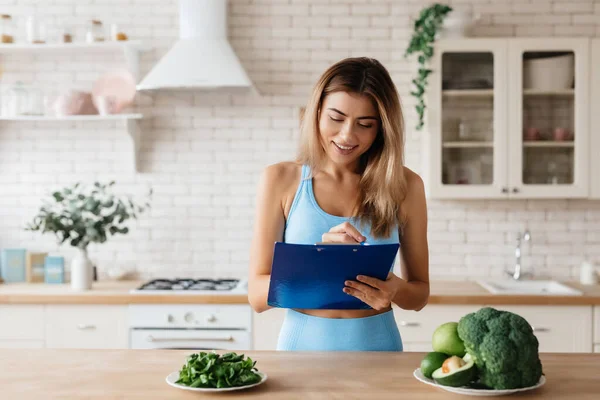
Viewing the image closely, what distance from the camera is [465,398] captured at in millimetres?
1570

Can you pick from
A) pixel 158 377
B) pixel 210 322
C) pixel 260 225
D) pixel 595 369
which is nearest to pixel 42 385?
pixel 158 377

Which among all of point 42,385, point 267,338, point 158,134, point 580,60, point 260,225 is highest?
point 580,60

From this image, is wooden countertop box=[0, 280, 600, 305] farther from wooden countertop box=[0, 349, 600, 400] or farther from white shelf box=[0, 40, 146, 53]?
wooden countertop box=[0, 349, 600, 400]

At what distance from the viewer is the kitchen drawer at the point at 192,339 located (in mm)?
3654

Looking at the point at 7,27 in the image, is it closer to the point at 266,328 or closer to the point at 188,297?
the point at 188,297

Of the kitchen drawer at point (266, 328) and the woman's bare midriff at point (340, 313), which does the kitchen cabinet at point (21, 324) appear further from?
the woman's bare midriff at point (340, 313)

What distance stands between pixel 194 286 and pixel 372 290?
7.14 ft

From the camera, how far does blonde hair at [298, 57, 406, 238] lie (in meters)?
2.08

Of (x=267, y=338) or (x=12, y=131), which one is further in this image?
(x=12, y=131)

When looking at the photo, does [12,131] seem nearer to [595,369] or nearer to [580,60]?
[580,60]

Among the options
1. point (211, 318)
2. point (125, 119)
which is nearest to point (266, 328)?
point (211, 318)

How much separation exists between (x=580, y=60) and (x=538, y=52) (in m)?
0.23

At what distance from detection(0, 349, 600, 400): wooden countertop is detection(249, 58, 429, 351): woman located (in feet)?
0.50

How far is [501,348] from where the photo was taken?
1524mm
